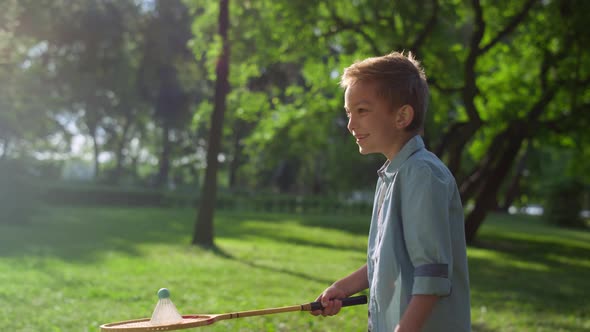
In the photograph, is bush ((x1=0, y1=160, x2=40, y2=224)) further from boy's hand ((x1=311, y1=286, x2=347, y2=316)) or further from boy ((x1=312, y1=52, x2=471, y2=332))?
boy ((x1=312, y1=52, x2=471, y2=332))

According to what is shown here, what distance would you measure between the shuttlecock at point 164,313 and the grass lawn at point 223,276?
4.17m

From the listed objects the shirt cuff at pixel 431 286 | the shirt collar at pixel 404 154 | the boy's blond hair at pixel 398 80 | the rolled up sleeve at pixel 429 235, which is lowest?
the shirt cuff at pixel 431 286

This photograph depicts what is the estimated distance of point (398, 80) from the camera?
272 centimetres

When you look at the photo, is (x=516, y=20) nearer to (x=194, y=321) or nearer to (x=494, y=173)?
(x=494, y=173)

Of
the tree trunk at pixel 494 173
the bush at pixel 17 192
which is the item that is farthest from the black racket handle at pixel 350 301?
the bush at pixel 17 192

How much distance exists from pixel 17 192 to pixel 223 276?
12.7 meters

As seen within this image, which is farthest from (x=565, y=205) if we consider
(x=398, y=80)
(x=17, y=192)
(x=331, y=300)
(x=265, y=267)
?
(x=398, y=80)

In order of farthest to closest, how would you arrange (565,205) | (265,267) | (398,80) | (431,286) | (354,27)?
1. (565,205)
2. (354,27)
3. (265,267)
4. (398,80)
5. (431,286)

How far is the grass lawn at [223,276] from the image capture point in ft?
27.1

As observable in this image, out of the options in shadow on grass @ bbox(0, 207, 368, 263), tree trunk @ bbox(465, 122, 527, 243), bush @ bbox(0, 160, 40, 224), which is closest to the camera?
shadow on grass @ bbox(0, 207, 368, 263)

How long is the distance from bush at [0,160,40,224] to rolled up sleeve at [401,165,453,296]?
69.5 feet

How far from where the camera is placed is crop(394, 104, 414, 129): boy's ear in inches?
108

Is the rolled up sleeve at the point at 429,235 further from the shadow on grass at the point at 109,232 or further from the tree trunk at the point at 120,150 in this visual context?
the tree trunk at the point at 120,150

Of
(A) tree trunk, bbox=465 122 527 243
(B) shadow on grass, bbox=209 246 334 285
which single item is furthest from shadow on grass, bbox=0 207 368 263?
(A) tree trunk, bbox=465 122 527 243
